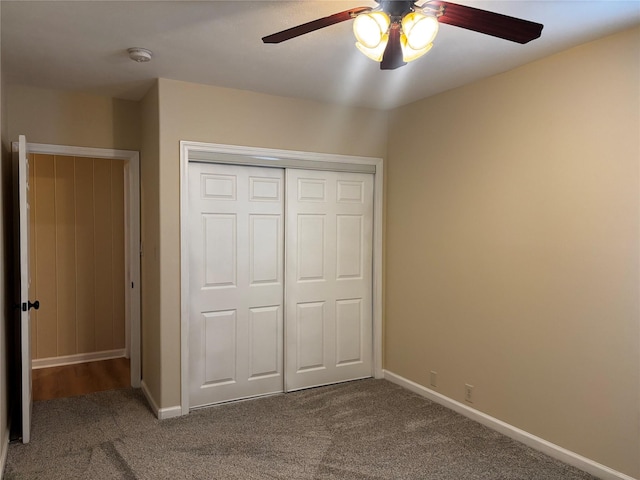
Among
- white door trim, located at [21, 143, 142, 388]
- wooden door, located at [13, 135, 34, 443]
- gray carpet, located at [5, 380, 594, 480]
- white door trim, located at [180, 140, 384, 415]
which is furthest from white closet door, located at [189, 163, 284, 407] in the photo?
wooden door, located at [13, 135, 34, 443]

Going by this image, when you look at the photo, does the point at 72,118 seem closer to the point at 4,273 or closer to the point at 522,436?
the point at 4,273

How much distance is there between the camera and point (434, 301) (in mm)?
3746

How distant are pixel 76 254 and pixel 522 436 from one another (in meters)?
4.43

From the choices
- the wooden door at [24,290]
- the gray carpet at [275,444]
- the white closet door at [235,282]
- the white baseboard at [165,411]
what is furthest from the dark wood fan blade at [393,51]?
the white baseboard at [165,411]

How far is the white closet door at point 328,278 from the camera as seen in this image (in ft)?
12.9

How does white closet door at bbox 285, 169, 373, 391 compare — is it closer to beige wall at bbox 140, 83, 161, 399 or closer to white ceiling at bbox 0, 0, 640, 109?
white ceiling at bbox 0, 0, 640, 109

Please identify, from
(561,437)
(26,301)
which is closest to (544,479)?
(561,437)

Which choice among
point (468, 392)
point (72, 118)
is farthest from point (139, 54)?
point (468, 392)

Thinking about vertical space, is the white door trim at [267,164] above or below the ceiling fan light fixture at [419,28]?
below

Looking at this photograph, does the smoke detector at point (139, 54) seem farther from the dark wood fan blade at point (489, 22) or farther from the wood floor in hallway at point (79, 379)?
the wood floor in hallway at point (79, 379)

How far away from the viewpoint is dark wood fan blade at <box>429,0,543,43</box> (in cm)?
164

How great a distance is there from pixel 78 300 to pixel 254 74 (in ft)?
10.5

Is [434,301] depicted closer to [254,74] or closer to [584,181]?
[584,181]

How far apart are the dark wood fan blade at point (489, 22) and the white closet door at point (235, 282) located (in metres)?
2.28
